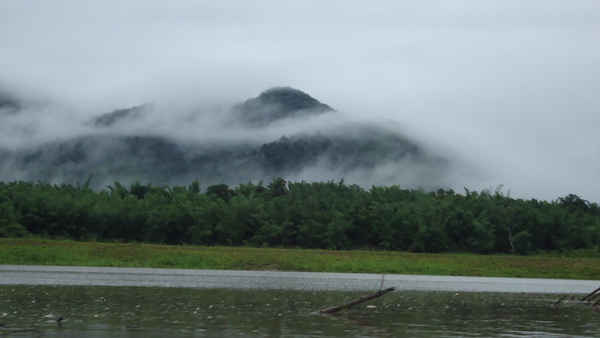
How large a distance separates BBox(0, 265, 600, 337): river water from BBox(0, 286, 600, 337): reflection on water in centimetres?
3

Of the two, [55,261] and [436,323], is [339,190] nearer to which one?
[55,261]

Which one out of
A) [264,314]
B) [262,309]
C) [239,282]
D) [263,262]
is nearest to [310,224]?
[263,262]

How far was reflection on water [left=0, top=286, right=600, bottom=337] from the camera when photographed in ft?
70.4

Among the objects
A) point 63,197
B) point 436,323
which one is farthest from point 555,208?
point 436,323

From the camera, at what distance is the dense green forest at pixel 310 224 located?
7781 centimetres

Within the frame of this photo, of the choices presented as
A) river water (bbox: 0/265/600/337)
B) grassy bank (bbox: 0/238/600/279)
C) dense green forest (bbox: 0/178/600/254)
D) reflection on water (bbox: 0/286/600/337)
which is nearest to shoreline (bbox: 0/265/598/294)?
river water (bbox: 0/265/600/337)

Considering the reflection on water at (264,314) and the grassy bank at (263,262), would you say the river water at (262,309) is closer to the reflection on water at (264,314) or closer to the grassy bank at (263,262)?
the reflection on water at (264,314)

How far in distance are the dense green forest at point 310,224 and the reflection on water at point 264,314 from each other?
141 ft

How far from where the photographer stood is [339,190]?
4050 inches

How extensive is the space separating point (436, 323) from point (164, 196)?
237ft

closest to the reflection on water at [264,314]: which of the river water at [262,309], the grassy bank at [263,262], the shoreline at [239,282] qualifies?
the river water at [262,309]

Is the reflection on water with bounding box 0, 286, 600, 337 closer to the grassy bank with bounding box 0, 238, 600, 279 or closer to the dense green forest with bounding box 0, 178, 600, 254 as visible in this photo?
the grassy bank with bounding box 0, 238, 600, 279

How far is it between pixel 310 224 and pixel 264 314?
54.5m

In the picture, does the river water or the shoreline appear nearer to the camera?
the river water
